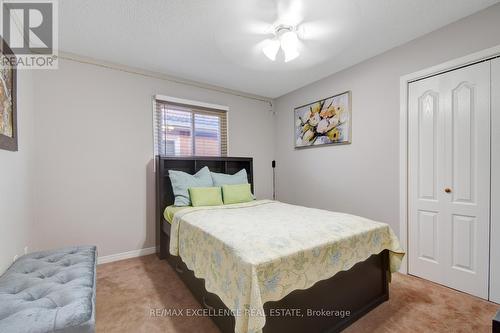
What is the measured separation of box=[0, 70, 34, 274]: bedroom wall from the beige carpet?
788mm

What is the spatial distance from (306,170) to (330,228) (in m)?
1.96

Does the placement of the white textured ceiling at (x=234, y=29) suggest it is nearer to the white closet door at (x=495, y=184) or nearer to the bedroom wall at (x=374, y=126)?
the bedroom wall at (x=374, y=126)

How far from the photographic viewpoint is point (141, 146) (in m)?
2.93

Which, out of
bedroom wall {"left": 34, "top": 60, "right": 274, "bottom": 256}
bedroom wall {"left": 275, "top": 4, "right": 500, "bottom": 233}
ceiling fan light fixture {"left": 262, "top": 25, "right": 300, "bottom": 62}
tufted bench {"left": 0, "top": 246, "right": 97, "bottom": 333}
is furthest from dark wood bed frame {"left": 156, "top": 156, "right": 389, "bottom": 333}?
ceiling fan light fixture {"left": 262, "top": 25, "right": 300, "bottom": 62}

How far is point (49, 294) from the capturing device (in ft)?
4.03

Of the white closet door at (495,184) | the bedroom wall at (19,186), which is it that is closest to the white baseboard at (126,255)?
the bedroom wall at (19,186)

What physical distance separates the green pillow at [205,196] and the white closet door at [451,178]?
2174mm

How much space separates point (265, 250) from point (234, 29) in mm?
1979

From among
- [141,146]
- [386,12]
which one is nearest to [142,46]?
[141,146]

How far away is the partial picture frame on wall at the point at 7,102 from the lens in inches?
62.2

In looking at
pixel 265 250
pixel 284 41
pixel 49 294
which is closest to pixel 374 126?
pixel 284 41

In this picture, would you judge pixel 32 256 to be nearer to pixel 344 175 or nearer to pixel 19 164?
pixel 19 164

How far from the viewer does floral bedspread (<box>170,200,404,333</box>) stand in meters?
1.15

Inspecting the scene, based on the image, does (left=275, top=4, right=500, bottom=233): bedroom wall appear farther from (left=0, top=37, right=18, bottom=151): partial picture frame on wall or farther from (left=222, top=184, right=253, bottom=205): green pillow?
(left=0, top=37, right=18, bottom=151): partial picture frame on wall
